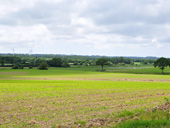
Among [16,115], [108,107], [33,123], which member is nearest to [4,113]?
[16,115]

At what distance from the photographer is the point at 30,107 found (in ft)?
56.9

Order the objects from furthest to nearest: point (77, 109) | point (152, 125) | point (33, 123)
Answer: point (77, 109), point (33, 123), point (152, 125)

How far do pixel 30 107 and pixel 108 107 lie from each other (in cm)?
682

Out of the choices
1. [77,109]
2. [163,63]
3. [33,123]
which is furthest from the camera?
[163,63]

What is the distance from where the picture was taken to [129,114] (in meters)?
14.4

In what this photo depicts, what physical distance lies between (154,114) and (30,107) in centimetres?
1026

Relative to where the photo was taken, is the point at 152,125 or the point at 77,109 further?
the point at 77,109

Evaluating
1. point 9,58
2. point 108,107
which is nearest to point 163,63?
point 108,107

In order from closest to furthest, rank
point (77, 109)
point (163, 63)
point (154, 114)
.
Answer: point (154, 114), point (77, 109), point (163, 63)

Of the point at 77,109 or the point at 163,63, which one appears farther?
the point at 163,63

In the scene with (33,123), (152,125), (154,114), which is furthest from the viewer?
(154,114)

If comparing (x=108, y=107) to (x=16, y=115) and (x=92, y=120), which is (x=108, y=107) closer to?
(x=92, y=120)

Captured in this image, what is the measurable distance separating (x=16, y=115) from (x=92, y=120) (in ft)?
19.1

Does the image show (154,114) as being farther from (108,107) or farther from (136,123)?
(108,107)
